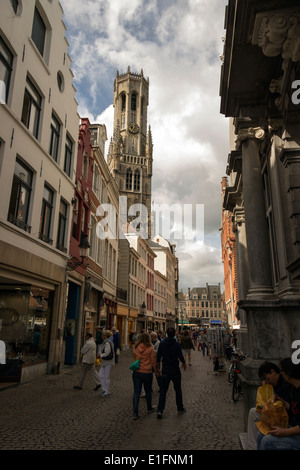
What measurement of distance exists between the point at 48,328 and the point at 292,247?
375 inches

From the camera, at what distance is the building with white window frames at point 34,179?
9.09 m

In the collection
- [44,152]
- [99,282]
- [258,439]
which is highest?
[44,152]

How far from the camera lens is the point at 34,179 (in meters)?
10.8

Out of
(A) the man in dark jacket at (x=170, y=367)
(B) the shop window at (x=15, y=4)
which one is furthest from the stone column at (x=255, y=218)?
(B) the shop window at (x=15, y=4)

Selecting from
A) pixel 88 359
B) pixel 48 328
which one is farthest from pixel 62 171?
pixel 88 359

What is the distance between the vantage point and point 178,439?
485 centimetres

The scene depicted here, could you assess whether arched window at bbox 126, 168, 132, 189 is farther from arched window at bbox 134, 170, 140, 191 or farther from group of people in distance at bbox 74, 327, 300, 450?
group of people in distance at bbox 74, 327, 300, 450

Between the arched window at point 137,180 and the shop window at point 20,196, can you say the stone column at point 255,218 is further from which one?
the arched window at point 137,180

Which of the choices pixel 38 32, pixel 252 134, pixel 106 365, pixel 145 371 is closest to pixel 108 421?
pixel 145 371

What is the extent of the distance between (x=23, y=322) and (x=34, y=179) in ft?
15.1

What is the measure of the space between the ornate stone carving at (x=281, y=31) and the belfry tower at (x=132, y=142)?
76.5m

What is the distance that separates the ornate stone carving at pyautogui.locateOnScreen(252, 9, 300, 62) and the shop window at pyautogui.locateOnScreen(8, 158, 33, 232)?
7.48 metres

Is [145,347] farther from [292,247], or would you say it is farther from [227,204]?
[227,204]

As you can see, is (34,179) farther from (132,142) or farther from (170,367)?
(132,142)
